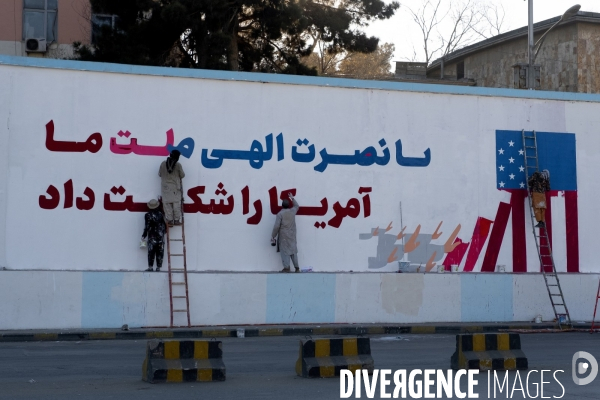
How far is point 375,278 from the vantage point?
17.1 m

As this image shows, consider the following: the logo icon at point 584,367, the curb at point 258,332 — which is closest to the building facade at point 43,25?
the curb at point 258,332

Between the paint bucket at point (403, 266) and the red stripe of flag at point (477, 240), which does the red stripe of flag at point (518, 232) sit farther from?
the paint bucket at point (403, 266)

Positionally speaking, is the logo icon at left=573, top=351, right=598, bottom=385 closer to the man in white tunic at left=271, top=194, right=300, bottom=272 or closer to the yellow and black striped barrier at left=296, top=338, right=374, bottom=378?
the yellow and black striped barrier at left=296, top=338, right=374, bottom=378

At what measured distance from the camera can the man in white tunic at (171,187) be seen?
1611 centimetres

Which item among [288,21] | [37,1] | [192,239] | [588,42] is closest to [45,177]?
[192,239]

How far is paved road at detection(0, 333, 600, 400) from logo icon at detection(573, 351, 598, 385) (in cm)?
11

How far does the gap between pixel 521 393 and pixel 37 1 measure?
Answer: 29.0 m

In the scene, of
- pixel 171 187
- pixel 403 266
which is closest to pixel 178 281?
pixel 171 187

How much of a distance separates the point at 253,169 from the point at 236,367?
6.74 metres

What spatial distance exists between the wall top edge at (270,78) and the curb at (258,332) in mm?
4975

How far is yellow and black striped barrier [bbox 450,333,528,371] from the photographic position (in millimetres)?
10047

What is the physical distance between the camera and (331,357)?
9.75 metres

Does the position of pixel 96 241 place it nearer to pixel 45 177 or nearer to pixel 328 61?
pixel 45 177

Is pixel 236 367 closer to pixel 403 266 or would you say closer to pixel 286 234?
pixel 286 234
